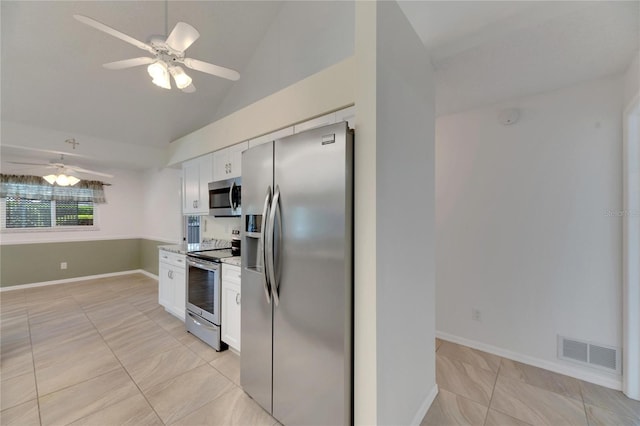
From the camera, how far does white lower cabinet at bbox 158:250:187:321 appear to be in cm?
332

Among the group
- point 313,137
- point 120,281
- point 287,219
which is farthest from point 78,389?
point 120,281

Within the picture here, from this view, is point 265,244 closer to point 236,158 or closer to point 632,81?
point 236,158

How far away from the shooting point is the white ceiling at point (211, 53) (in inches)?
66.5

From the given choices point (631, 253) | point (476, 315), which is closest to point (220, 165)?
point (476, 315)

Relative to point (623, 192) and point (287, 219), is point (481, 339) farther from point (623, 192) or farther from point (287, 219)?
point (287, 219)

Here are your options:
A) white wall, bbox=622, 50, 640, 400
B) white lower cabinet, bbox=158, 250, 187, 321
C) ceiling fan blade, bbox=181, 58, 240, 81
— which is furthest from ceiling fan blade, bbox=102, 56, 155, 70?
white wall, bbox=622, 50, 640, 400

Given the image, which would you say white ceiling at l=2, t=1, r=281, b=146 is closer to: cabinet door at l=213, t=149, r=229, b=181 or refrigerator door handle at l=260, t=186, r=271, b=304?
cabinet door at l=213, t=149, r=229, b=181

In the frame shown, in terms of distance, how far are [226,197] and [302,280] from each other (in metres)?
2.15

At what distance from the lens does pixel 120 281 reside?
213 inches

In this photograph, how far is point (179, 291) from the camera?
133 inches

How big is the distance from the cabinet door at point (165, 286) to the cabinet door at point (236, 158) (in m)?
1.65

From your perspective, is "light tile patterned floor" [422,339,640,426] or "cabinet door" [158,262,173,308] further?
"cabinet door" [158,262,173,308]

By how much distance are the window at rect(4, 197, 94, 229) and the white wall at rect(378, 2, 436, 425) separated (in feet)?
21.8

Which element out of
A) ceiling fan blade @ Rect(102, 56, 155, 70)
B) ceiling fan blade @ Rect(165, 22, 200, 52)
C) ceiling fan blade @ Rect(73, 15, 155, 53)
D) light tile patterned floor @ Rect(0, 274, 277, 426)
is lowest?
light tile patterned floor @ Rect(0, 274, 277, 426)
